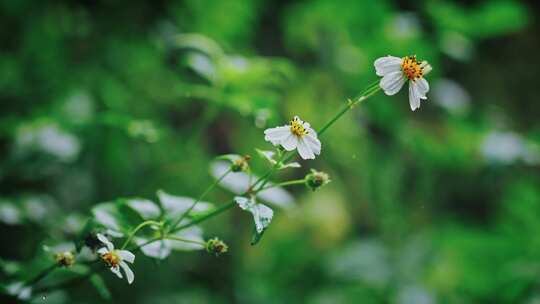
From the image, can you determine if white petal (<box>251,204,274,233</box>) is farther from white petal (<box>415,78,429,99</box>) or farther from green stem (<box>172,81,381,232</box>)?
white petal (<box>415,78,429,99</box>)

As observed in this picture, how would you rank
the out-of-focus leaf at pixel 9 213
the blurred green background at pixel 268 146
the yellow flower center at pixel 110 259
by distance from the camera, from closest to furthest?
the yellow flower center at pixel 110 259 < the out-of-focus leaf at pixel 9 213 < the blurred green background at pixel 268 146

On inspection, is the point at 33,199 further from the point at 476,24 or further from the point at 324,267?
the point at 476,24

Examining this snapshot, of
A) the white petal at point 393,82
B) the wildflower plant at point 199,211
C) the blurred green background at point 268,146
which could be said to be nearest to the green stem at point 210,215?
the wildflower plant at point 199,211

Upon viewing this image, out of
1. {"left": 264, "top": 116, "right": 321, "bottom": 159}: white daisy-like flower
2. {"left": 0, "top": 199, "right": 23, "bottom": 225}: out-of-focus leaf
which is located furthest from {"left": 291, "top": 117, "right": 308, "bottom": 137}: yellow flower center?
{"left": 0, "top": 199, "right": 23, "bottom": 225}: out-of-focus leaf

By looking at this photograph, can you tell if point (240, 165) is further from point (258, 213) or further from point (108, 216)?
point (108, 216)

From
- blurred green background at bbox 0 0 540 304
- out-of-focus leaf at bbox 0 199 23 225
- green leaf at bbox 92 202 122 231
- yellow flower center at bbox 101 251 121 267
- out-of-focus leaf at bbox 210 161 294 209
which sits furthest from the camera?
blurred green background at bbox 0 0 540 304

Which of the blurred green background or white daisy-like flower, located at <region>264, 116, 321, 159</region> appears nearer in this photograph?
white daisy-like flower, located at <region>264, 116, 321, 159</region>

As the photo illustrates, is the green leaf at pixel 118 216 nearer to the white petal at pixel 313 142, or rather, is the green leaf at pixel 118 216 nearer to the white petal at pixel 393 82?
the white petal at pixel 313 142
